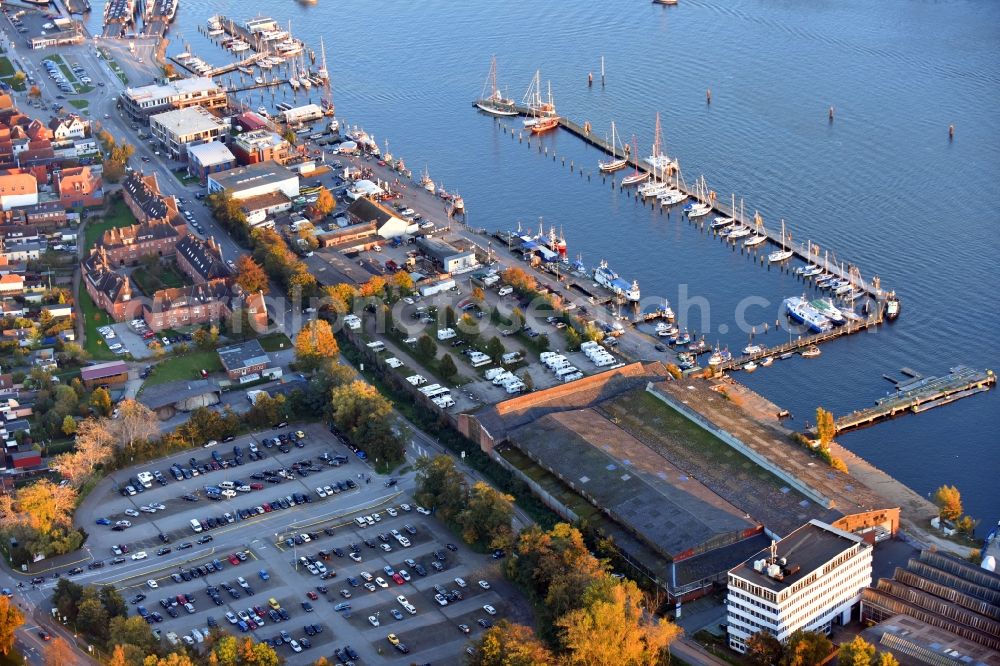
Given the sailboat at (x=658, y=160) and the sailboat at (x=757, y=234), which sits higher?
the sailboat at (x=658, y=160)

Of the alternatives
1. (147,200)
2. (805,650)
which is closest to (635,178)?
(147,200)

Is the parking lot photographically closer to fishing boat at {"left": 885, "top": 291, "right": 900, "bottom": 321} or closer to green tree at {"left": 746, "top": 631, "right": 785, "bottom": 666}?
green tree at {"left": 746, "top": 631, "right": 785, "bottom": 666}

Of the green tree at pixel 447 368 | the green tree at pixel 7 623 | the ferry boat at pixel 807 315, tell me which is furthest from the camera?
the ferry boat at pixel 807 315

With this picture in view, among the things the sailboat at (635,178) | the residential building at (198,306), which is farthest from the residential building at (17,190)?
the sailboat at (635,178)

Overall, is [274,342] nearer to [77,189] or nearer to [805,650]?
[77,189]

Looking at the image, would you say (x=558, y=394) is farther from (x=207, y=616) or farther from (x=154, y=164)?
(x=154, y=164)

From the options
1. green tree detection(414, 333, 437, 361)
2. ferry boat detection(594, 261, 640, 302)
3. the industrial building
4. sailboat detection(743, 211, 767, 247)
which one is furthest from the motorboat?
the industrial building

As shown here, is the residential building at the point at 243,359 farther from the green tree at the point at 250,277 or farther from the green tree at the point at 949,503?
the green tree at the point at 949,503
